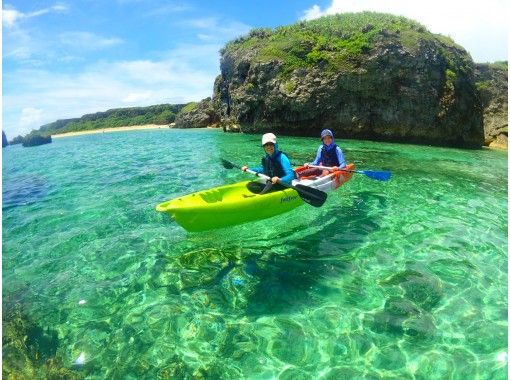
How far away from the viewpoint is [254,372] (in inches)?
181

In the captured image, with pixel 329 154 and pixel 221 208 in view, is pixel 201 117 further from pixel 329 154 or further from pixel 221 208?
pixel 221 208

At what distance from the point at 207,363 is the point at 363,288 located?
303cm

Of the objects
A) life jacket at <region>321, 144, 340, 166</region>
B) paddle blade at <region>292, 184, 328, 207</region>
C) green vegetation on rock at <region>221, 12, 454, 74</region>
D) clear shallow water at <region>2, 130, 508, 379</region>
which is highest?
green vegetation on rock at <region>221, 12, 454, 74</region>

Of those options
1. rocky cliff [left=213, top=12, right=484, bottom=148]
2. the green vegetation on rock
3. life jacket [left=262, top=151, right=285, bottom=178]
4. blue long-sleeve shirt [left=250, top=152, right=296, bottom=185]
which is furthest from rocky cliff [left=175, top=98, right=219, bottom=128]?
blue long-sleeve shirt [left=250, top=152, right=296, bottom=185]

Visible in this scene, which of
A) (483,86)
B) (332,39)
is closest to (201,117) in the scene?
(332,39)

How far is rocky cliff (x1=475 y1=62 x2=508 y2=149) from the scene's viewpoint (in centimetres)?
3056

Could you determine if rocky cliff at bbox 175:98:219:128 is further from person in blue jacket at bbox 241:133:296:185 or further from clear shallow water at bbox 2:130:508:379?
person in blue jacket at bbox 241:133:296:185

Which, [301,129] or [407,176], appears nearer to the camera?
[407,176]

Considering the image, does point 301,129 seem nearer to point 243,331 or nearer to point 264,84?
point 264,84

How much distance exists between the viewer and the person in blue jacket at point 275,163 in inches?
324

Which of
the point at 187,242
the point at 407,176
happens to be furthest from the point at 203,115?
the point at 187,242

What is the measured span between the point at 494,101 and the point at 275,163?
1267 inches

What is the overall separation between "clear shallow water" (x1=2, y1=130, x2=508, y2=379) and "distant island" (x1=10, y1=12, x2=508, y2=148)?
19547mm

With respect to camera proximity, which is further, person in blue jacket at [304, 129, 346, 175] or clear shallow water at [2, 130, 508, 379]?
person in blue jacket at [304, 129, 346, 175]
